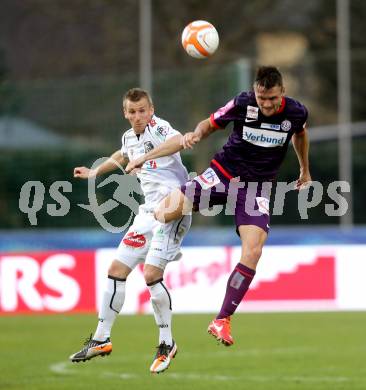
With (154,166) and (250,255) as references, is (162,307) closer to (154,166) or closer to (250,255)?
(250,255)

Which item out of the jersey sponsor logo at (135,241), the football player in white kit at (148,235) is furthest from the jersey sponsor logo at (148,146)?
the jersey sponsor logo at (135,241)

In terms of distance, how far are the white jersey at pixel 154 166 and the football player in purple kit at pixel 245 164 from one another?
498mm

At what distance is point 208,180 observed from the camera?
1104cm

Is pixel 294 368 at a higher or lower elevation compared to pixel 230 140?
lower

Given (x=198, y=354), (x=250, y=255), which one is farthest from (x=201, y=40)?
(x=198, y=354)

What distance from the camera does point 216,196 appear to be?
11.1m

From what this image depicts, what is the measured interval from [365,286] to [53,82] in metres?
10.0

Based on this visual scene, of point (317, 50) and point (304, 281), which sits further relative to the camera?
point (317, 50)

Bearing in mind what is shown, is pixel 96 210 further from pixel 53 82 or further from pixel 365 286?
pixel 365 286

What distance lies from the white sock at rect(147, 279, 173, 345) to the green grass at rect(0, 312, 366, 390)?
73.4 inches

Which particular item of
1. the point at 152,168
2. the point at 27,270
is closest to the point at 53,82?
the point at 27,270

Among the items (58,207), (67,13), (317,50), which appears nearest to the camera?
(58,207)

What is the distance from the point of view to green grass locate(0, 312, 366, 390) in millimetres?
13750

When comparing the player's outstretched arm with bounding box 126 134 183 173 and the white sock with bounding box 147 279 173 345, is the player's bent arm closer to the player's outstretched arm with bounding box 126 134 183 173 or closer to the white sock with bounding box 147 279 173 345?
the player's outstretched arm with bounding box 126 134 183 173
